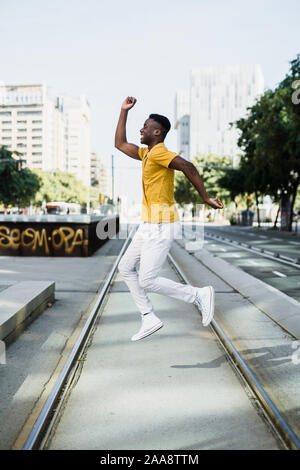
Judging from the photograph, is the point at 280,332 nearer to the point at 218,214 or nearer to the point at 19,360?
the point at 19,360

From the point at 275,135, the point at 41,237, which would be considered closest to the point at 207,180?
the point at 275,135

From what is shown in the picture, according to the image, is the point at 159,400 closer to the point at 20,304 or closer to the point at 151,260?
the point at 151,260

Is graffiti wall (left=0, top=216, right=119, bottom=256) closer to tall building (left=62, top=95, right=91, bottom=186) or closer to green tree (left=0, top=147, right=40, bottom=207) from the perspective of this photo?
green tree (left=0, top=147, right=40, bottom=207)

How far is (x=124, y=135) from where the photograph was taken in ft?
15.8

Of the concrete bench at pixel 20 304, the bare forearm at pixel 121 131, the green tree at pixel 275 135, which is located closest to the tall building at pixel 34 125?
the green tree at pixel 275 135

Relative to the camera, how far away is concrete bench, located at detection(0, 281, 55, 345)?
17.5 feet

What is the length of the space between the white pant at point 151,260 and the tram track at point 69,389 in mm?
802

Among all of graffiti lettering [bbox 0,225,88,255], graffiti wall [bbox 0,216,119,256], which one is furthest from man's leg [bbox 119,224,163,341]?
graffiti lettering [bbox 0,225,88,255]

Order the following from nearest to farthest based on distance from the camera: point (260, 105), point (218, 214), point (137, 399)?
point (137, 399) → point (260, 105) → point (218, 214)

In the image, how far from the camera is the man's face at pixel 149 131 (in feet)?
14.9

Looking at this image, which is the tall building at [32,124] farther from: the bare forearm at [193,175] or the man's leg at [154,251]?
the bare forearm at [193,175]

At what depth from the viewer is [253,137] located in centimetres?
3259
